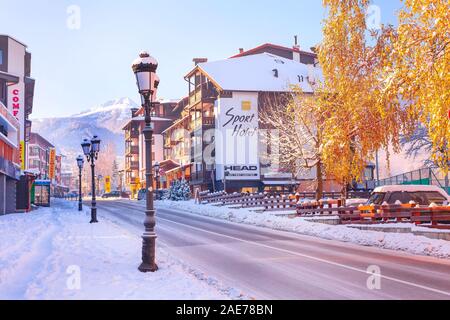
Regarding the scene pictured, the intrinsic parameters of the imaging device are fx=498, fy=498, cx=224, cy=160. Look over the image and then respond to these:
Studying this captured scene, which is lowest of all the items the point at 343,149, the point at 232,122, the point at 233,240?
the point at 233,240

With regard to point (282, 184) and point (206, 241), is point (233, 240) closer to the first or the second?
point (206, 241)

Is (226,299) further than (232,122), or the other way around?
(232,122)

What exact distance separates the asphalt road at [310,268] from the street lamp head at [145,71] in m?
4.10

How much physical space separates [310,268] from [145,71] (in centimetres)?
555

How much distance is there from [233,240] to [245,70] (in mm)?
41641

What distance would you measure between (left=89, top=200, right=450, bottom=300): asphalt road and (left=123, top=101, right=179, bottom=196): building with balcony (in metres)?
63.1

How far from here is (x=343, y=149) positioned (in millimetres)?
20031

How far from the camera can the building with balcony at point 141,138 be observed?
8481cm

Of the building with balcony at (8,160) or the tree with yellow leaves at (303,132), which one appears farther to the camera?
the building with balcony at (8,160)

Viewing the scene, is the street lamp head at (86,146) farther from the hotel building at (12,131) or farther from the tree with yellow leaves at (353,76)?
the tree with yellow leaves at (353,76)

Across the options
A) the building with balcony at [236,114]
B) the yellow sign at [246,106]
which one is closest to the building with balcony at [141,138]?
the building with balcony at [236,114]

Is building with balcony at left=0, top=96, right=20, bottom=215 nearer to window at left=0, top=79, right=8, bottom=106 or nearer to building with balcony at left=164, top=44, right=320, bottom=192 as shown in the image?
window at left=0, top=79, right=8, bottom=106

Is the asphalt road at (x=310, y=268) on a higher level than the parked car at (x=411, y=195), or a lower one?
lower
